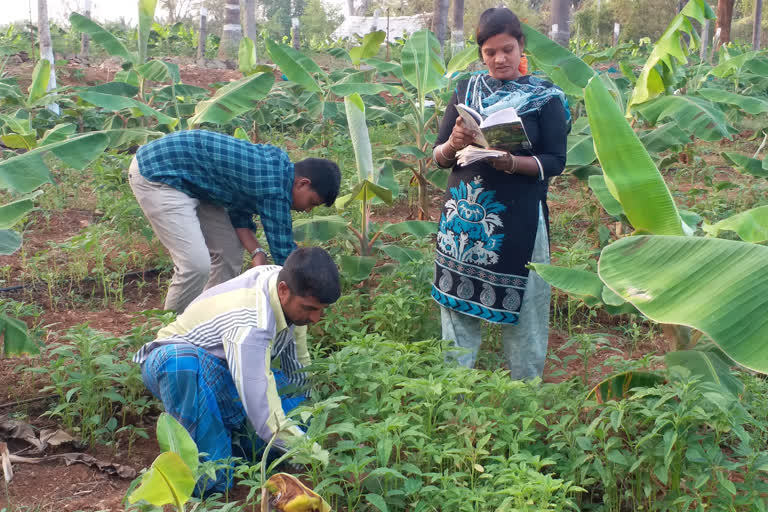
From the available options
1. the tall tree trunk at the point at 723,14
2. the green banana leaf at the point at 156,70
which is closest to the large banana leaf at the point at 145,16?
the green banana leaf at the point at 156,70

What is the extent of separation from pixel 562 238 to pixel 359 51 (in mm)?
2581

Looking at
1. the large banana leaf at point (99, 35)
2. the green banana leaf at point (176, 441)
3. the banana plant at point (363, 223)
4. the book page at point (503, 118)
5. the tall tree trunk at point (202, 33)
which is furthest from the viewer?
the tall tree trunk at point (202, 33)

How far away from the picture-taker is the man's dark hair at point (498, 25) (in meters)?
3.15

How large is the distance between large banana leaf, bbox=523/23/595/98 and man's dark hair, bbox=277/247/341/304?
263 cm

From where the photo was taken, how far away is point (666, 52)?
415 centimetres

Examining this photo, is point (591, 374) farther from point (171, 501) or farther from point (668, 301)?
point (171, 501)

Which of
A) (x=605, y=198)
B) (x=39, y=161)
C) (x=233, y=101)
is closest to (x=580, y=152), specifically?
(x=605, y=198)

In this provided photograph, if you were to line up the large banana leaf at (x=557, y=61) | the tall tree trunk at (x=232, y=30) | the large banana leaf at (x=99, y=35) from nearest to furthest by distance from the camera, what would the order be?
the large banana leaf at (x=557, y=61) < the large banana leaf at (x=99, y=35) < the tall tree trunk at (x=232, y=30)

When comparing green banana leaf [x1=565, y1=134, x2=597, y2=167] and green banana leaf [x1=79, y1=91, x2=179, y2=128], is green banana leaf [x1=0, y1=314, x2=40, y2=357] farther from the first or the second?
green banana leaf [x1=565, y1=134, x2=597, y2=167]

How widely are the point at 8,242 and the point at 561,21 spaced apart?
361 inches

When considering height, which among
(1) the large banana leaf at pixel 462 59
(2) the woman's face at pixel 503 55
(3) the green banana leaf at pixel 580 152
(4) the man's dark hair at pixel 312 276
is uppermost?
(2) the woman's face at pixel 503 55

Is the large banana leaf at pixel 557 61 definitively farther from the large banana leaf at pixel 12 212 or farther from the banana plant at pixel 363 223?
the large banana leaf at pixel 12 212

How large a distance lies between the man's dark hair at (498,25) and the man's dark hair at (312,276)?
1.21 m

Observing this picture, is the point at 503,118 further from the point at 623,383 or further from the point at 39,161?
the point at 39,161
